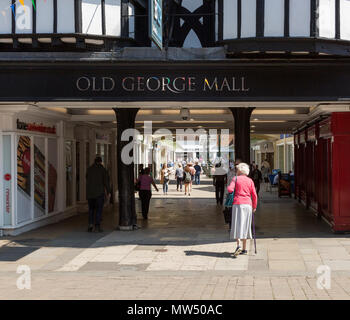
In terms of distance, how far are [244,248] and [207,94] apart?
146 inches

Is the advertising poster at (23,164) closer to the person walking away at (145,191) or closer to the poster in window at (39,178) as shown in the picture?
the poster in window at (39,178)

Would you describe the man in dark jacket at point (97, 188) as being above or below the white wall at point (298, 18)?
below

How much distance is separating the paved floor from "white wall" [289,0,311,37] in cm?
454

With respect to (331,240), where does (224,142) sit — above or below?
above

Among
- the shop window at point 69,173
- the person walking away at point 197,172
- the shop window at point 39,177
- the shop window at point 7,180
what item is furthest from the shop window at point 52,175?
the person walking away at point 197,172

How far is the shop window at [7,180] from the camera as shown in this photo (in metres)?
13.0

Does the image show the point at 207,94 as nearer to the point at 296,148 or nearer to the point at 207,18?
the point at 207,18

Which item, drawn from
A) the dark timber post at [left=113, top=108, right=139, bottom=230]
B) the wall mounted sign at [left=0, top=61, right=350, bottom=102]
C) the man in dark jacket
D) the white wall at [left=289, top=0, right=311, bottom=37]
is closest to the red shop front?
the wall mounted sign at [left=0, top=61, right=350, bottom=102]

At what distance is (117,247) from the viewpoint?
1146 centimetres

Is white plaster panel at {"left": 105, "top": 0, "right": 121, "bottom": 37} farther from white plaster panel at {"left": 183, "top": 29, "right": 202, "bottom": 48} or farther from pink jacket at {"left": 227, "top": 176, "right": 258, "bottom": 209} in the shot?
pink jacket at {"left": 227, "top": 176, "right": 258, "bottom": 209}

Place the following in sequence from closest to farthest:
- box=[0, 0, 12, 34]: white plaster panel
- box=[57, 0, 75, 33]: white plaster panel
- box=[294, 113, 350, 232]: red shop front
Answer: box=[57, 0, 75, 33]: white plaster panel < box=[0, 0, 12, 34]: white plaster panel < box=[294, 113, 350, 232]: red shop front

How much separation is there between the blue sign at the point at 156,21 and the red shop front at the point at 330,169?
4643 millimetres

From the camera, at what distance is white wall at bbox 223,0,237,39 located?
459 inches
